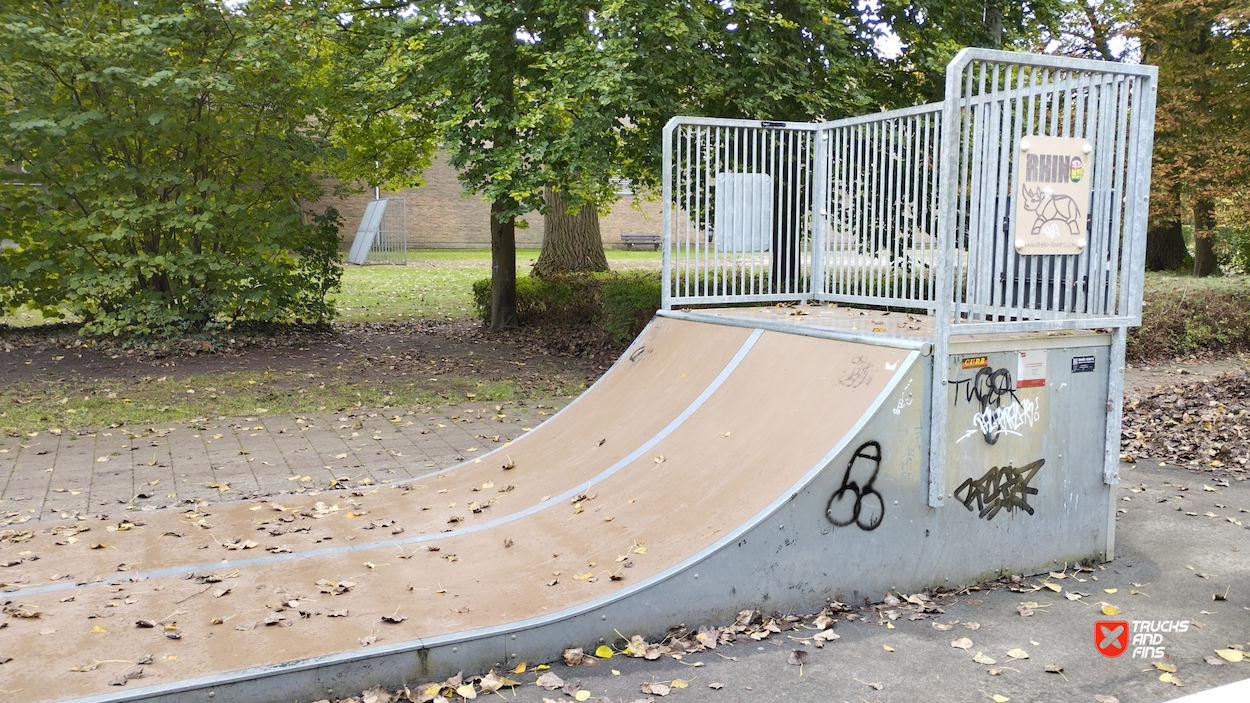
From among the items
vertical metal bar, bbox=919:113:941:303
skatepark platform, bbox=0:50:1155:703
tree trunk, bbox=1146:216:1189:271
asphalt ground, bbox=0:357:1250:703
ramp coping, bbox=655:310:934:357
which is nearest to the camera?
asphalt ground, bbox=0:357:1250:703

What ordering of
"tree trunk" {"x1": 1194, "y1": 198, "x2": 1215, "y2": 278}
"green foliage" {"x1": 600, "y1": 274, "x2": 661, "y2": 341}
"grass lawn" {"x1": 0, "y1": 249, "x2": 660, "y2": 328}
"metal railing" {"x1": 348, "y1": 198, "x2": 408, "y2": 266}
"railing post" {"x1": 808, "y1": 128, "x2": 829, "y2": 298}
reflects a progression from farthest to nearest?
"metal railing" {"x1": 348, "y1": 198, "x2": 408, "y2": 266}, "tree trunk" {"x1": 1194, "y1": 198, "x2": 1215, "y2": 278}, "grass lawn" {"x1": 0, "y1": 249, "x2": 660, "y2": 328}, "green foliage" {"x1": 600, "y1": 274, "x2": 661, "y2": 341}, "railing post" {"x1": 808, "y1": 128, "x2": 829, "y2": 298}

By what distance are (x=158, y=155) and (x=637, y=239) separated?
32484 mm

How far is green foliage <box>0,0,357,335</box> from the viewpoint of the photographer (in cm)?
1121

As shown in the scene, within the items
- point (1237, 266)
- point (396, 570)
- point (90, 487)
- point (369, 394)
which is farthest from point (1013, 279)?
point (1237, 266)

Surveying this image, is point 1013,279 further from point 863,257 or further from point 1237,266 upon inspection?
point 1237,266

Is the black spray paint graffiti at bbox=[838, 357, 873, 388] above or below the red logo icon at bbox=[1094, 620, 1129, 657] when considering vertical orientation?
above

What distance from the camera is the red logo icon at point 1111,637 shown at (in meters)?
4.20

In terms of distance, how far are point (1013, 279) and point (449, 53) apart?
7.60 m

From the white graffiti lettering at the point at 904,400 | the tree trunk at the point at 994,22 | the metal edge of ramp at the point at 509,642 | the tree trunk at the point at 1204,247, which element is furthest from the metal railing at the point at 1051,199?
the tree trunk at the point at 1204,247

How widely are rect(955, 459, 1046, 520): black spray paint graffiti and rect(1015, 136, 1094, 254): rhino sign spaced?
119 centimetres

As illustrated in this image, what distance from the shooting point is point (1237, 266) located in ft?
78.8

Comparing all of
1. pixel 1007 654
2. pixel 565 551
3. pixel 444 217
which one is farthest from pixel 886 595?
pixel 444 217

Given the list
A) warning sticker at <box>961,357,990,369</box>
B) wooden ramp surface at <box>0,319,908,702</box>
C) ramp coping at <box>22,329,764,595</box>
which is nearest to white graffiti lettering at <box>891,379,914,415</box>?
wooden ramp surface at <box>0,319,908,702</box>

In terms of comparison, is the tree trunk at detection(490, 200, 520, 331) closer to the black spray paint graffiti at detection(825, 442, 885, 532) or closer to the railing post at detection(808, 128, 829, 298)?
the railing post at detection(808, 128, 829, 298)
